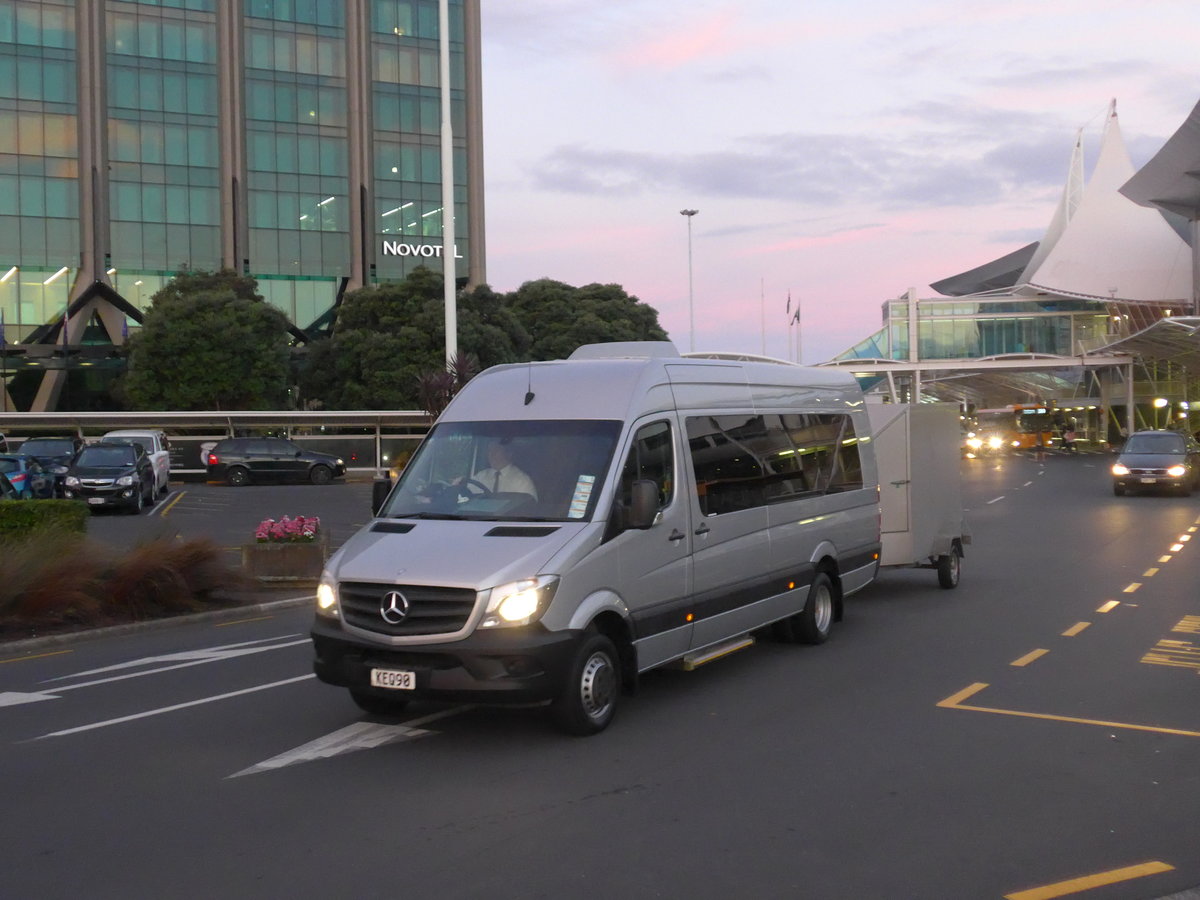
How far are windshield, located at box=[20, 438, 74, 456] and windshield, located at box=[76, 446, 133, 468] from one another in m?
6.59

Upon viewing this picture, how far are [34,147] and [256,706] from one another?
63.7m

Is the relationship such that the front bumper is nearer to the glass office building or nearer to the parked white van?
the parked white van

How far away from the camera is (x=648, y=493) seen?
802 centimetres

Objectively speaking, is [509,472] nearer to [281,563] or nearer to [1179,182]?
[281,563]

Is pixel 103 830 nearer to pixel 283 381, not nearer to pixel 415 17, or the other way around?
pixel 283 381

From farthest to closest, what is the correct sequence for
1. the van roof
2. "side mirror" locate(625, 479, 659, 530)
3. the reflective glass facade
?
1. the reflective glass facade
2. the van roof
3. "side mirror" locate(625, 479, 659, 530)

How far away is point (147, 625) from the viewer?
13.2 m

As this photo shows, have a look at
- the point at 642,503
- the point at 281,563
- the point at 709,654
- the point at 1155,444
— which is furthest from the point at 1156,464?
the point at 642,503

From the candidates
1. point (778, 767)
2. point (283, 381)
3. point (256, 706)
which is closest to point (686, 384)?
point (778, 767)

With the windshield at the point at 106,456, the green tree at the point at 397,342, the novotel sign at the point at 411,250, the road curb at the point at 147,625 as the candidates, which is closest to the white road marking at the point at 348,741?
the road curb at the point at 147,625

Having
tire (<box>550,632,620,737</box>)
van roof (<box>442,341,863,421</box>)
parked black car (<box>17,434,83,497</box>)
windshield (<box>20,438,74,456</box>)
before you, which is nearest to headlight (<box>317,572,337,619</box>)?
tire (<box>550,632,620,737</box>)

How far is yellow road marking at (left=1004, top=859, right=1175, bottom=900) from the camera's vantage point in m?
5.13

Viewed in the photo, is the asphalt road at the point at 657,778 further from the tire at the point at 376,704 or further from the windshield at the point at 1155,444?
the windshield at the point at 1155,444

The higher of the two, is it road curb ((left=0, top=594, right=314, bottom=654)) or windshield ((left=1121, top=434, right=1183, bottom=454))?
windshield ((left=1121, top=434, right=1183, bottom=454))
